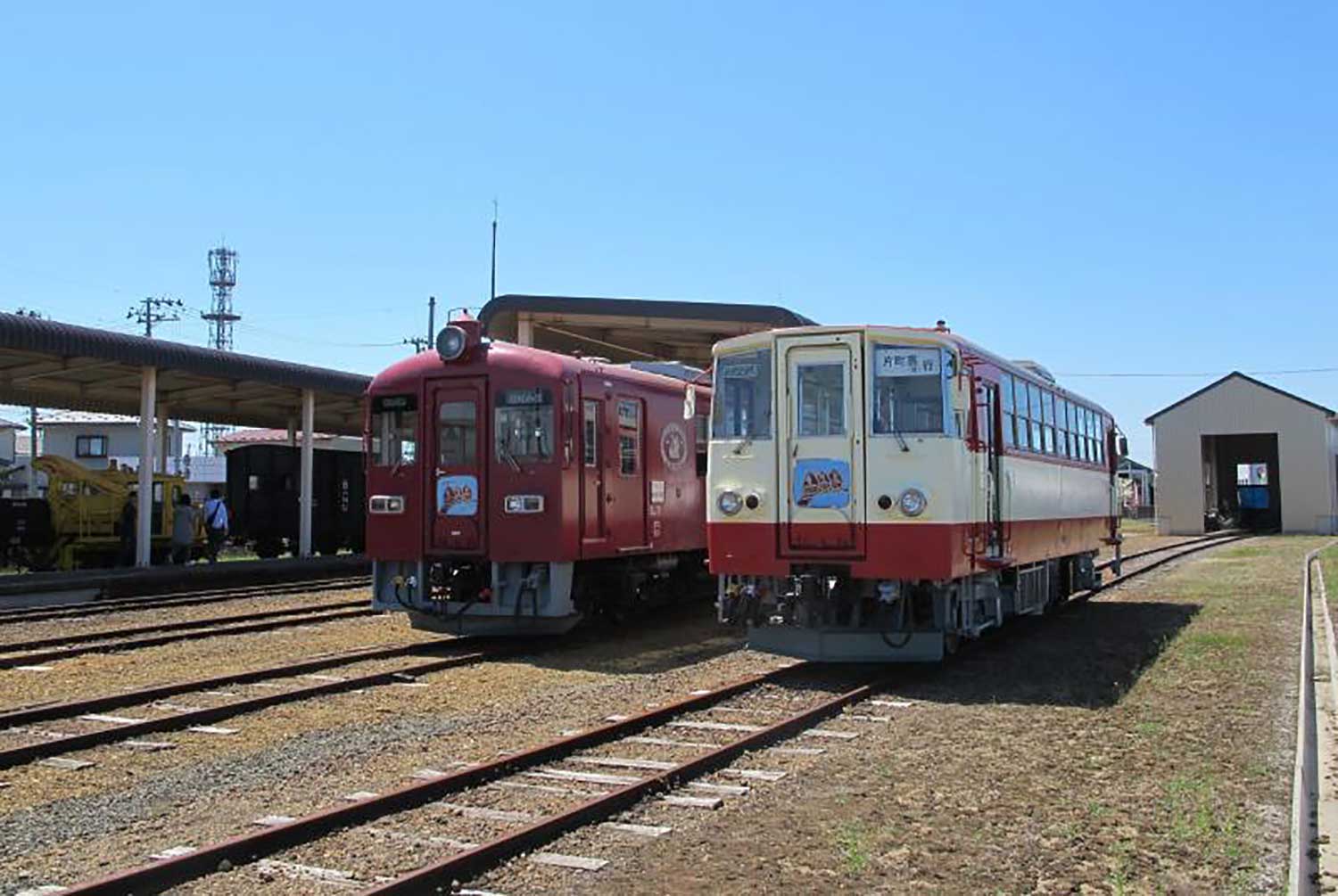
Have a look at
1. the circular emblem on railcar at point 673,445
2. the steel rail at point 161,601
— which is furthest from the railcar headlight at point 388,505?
the steel rail at point 161,601

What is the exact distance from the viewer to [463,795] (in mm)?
6746

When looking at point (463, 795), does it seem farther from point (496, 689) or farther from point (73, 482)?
point (73, 482)

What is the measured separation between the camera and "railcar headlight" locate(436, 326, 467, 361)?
13.4m

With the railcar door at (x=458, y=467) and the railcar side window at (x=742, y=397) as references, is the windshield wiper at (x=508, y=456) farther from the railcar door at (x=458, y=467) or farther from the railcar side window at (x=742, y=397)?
the railcar side window at (x=742, y=397)

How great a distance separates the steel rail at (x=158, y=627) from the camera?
43.4 ft

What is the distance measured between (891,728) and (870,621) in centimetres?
243

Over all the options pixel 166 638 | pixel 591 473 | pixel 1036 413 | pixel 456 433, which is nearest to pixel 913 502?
pixel 1036 413

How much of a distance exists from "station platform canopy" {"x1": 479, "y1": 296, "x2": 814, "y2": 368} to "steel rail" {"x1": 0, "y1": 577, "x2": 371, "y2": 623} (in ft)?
19.4

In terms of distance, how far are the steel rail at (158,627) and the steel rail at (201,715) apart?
4404mm

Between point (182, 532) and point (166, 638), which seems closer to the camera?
point (166, 638)

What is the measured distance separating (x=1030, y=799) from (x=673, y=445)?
962 cm

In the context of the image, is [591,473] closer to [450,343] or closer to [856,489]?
[450,343]

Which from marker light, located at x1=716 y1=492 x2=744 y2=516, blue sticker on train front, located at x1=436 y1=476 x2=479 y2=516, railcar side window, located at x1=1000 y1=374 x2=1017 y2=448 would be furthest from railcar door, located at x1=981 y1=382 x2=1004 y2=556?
blue sticker on train front, located at x1=436 y1=476 x2=479 y2=516

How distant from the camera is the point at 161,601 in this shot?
62.3ft
